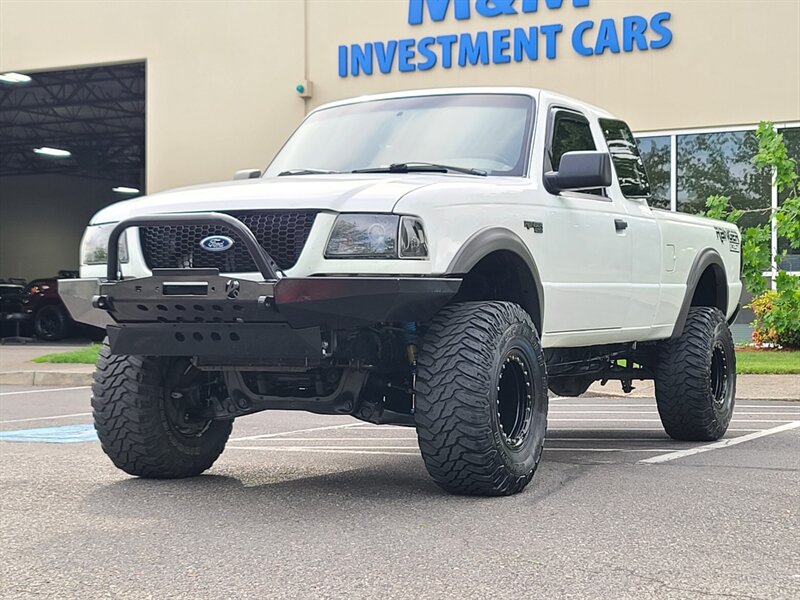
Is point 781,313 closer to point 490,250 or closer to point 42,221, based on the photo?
point 490,250

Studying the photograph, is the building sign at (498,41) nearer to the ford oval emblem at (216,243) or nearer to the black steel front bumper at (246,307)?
the black steel front bumper at (246,307)

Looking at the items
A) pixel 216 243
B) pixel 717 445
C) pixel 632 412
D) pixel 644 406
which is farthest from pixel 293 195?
pixel 644 406

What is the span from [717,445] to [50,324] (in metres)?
21.9

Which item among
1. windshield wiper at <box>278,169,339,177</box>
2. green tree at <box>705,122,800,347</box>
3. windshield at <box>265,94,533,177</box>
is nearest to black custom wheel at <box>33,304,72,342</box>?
green tree at <box>705,122,800,347</box>

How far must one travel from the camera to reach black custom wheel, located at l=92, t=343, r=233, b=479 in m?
6.29

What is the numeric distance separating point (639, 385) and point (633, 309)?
21.5ft

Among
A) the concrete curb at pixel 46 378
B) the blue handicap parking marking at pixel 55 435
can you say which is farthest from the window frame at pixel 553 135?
the concrete curb at pixel 46 378

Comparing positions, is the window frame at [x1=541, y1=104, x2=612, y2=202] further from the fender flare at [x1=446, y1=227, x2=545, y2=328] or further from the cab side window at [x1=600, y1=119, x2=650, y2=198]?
the fender flare at [x1=446, y1=227, x2=545, y2=328]

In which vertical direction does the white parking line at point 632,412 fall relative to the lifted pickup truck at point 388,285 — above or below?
below

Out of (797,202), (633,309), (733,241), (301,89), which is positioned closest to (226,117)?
(301,89)

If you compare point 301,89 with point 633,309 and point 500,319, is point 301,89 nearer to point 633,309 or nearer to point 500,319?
point 633,309

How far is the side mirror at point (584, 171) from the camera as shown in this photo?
6391 millimetres

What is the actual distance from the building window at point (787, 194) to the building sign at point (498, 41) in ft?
7.45

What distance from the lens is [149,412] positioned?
6.30 metres
